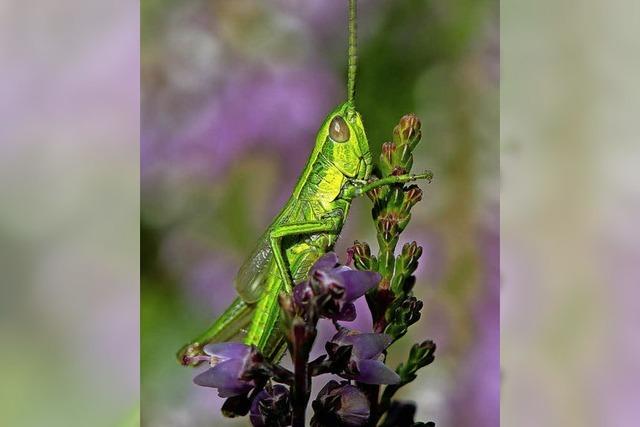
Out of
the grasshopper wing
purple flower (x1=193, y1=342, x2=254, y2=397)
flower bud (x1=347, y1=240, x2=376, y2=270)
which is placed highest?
flower bud (x1=347, y1=240, x2=376, y2=270)

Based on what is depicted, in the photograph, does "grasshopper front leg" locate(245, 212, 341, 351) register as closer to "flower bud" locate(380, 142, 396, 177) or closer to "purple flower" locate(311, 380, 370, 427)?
"flower bud" locate(380, 142, 396, 177)

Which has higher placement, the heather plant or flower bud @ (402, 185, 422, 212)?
flower bud @ (402, 185, 422, 212)

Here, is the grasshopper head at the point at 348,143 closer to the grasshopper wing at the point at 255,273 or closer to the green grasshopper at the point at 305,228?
the green grasshopper at the point at 305,228

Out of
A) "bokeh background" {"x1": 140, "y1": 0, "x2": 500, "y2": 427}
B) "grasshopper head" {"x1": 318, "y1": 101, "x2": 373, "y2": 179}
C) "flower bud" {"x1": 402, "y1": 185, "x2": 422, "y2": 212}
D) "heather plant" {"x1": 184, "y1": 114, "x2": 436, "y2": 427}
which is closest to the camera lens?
"heather plant" {"x1": 184, "y1": 114, "x2": 436, "y2": 427}
